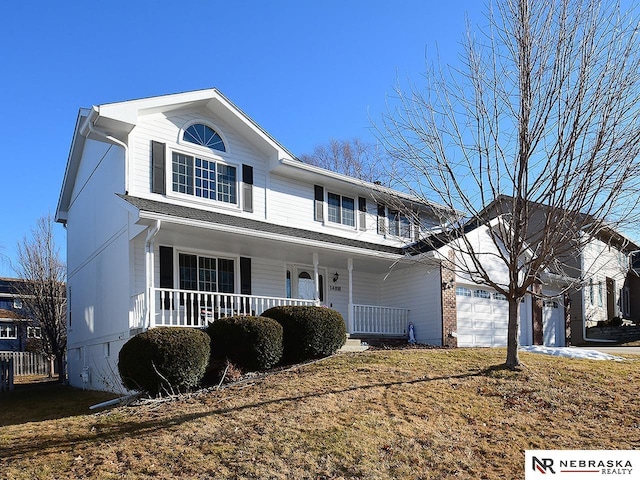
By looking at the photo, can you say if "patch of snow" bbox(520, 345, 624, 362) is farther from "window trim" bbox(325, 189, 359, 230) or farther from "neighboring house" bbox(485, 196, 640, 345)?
"neighboring house" bbox(485, 196, 640, 345)

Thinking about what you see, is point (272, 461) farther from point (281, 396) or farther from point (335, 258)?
point (335, 258)

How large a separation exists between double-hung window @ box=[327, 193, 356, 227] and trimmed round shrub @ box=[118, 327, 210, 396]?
922cm

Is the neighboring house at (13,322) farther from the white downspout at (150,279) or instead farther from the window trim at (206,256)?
the white downspout at (150,279)

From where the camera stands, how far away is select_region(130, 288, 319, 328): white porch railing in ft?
43.2

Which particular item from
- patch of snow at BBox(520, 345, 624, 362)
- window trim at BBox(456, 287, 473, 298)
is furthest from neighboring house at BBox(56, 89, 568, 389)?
patch of snow at BBox(520, 345, 624, 362)

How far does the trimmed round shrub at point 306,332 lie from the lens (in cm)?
1305

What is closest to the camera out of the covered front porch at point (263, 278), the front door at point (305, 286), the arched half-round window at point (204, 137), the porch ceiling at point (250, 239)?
the porch ceiling at point (250, 239)

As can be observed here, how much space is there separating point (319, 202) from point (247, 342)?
8.00m

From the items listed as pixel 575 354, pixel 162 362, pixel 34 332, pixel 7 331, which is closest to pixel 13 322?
pixel 7 331

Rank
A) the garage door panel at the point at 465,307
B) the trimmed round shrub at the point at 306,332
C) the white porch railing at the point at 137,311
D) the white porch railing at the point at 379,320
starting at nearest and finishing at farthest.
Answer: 1. the white porch railing at the point at 137,311
2. the trimmed round shrub at the point at 306,332
3. the white porch railing at the point at 379,320
4. the garage door panel at the point at 465,307

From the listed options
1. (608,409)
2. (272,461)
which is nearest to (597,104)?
(608,409)

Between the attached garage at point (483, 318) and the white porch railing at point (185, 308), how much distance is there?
596 cm

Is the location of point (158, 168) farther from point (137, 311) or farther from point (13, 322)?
point (13, 322)

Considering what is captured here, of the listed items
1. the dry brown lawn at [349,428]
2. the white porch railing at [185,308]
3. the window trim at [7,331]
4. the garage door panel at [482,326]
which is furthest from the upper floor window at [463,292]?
the window trim at [7,331]
